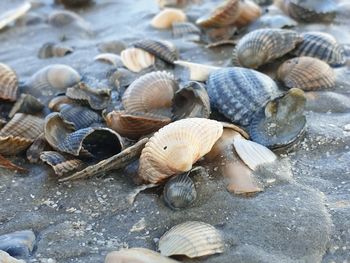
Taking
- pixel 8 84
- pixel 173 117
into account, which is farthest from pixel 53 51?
pixel 173 117

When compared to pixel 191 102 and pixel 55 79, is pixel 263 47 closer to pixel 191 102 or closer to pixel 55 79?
pixel 191 102

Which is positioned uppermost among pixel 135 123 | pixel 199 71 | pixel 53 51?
pixel 135 123

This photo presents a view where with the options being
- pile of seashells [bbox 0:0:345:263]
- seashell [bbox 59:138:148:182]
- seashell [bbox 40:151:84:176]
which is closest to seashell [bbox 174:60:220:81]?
pile of seashells [bbox 0:0:345:263]

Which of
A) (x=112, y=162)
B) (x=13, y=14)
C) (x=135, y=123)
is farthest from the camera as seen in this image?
(x=13, y=14)

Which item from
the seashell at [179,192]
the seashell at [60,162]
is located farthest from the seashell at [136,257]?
the seashell at [60,162]

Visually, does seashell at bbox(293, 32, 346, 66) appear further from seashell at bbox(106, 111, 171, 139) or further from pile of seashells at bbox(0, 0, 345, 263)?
seashell at bbox(106, 111, 171, 139)

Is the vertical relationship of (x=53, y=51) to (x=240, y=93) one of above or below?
below
